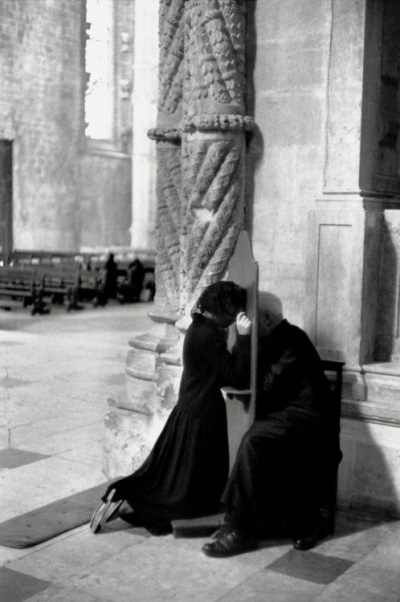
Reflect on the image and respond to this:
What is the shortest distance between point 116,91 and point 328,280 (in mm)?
23083

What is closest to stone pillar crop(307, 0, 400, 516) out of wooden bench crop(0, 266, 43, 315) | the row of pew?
the row of pew

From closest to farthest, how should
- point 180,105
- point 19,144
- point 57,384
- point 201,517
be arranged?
point 201,517, point 180,105, point 57,384, point 19,144

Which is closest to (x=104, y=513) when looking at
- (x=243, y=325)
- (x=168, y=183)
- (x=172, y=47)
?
(x=243, y=325)

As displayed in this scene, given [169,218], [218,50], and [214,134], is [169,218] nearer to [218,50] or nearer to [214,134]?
[214,134]

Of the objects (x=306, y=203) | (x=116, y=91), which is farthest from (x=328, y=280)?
(x=116, y=91)

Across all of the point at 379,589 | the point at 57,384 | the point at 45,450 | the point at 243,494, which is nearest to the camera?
the point at 379,589

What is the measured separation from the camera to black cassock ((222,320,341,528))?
4215mm

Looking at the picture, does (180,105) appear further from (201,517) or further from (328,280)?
(201,517)

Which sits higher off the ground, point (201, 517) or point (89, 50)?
point (89, 50)

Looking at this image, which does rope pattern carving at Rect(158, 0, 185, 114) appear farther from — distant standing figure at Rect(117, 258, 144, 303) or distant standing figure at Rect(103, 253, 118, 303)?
distant standing figure at Rect(117, 258, 144, 303)

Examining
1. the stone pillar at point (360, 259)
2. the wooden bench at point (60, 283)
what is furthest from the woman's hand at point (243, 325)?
the wooden bench at point (60, 283)

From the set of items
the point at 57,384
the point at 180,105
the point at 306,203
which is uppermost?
the point at 180,105

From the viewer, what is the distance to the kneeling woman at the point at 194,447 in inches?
172

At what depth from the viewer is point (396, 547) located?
169 inches
